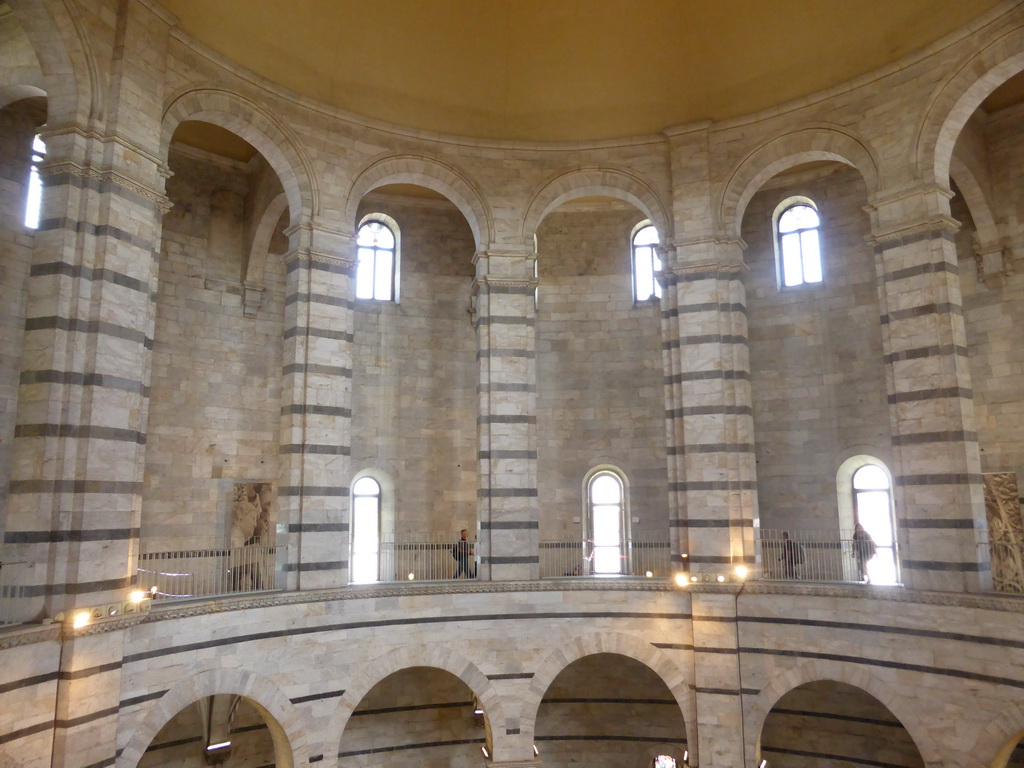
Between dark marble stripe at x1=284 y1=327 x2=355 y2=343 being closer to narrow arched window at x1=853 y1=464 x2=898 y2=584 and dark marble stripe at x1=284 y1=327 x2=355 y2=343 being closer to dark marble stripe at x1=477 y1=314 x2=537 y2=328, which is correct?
dark marble stripe at x1=477 y1=314 x2=537 y2=328

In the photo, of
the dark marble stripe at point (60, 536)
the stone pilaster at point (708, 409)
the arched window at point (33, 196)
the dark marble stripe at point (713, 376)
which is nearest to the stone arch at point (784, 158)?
the stone pilaster at point (708, 409)

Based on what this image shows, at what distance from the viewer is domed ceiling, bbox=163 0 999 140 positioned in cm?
1536

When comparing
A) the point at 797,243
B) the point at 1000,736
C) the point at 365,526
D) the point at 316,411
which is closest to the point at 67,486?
the point at 316,411

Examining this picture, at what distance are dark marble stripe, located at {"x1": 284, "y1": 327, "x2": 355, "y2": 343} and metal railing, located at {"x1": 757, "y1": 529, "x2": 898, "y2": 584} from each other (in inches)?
402

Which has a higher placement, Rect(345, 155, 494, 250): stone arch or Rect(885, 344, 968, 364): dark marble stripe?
Rect(345, 155, 494, 250): stone arch

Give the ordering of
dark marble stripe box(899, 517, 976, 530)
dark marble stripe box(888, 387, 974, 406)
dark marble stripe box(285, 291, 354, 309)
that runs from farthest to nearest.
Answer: dark marble stripe box(285, 291, 354, 309) < dark marble stripe box(888, 387, 974, 406) < dark marble stripe box(899, 517, 976, 530)

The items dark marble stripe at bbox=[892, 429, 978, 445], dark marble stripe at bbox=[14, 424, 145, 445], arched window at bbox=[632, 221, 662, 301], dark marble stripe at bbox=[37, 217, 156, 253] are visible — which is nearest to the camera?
dark marble stripe at bbox=[14, 424, 145, 445]

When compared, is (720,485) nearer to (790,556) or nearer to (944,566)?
(790,556)

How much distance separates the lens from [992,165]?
696 inches

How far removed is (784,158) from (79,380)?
14013 mm

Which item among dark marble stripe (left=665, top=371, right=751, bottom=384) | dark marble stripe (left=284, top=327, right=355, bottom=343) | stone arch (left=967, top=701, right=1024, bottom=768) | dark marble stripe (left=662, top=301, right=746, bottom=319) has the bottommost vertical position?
stone arch (left=967, top=701, right=1024, bottom=768)

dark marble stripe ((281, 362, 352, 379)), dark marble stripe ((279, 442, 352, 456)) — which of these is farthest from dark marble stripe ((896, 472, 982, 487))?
dark marble stripe ((281, 362, 352, 379))

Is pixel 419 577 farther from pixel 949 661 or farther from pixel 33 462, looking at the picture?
pixel 949 661

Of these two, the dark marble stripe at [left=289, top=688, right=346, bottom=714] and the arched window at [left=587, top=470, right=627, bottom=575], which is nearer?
the dark marble stripe at [left=289, top=688, right=346, bottom=714]
